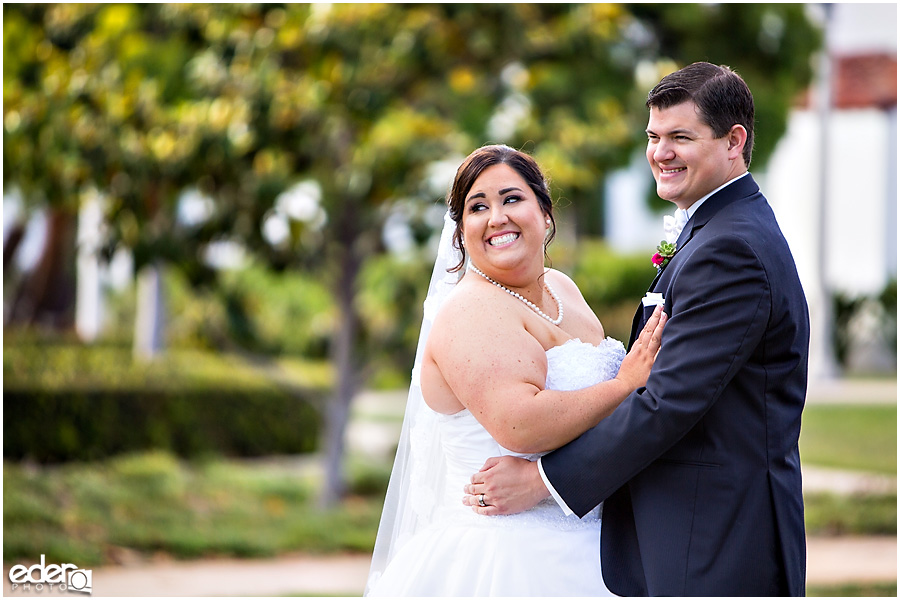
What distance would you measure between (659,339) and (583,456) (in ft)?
1.26

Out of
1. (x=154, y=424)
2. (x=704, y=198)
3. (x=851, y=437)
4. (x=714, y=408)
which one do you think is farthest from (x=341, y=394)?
(x=851, y=437)

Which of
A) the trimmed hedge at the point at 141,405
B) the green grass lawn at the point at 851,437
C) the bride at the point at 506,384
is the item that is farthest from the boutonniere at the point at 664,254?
the green grass lawn at the point at 851,437

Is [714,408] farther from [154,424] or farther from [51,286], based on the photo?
[51,286]

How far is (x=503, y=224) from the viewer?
2898 mm

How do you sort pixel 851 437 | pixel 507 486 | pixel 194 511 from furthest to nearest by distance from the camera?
pixel 851 437, pixel 194 511, pixel 507 486

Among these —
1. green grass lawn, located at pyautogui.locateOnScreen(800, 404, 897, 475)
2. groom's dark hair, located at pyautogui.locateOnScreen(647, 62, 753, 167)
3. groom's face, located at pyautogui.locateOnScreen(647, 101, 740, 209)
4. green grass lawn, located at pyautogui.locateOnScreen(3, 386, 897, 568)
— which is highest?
groom's dark hair, located at pyautogui.locateOnScreen(647, 62, 753, 167)

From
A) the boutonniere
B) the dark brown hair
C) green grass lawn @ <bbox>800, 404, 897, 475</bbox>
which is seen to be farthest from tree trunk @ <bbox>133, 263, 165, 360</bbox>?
the boutonniere

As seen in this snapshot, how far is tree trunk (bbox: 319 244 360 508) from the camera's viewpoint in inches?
341

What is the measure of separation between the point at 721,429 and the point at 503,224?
34.7 inches

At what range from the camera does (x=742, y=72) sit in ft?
27.9

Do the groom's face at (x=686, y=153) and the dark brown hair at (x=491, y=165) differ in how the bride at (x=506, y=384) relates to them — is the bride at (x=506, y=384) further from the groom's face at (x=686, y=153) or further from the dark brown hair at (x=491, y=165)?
the groom's face at (x=686, y=153)

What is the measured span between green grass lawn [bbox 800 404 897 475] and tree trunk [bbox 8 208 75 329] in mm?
10753

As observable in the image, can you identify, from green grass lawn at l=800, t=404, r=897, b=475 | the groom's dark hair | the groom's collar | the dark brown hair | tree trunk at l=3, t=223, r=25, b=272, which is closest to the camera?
the groom's dark hair

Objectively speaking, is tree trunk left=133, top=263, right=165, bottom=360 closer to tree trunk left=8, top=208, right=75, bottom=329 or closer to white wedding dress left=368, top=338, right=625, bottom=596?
tree trunk left=8, top=208, right=75, bottom=329
